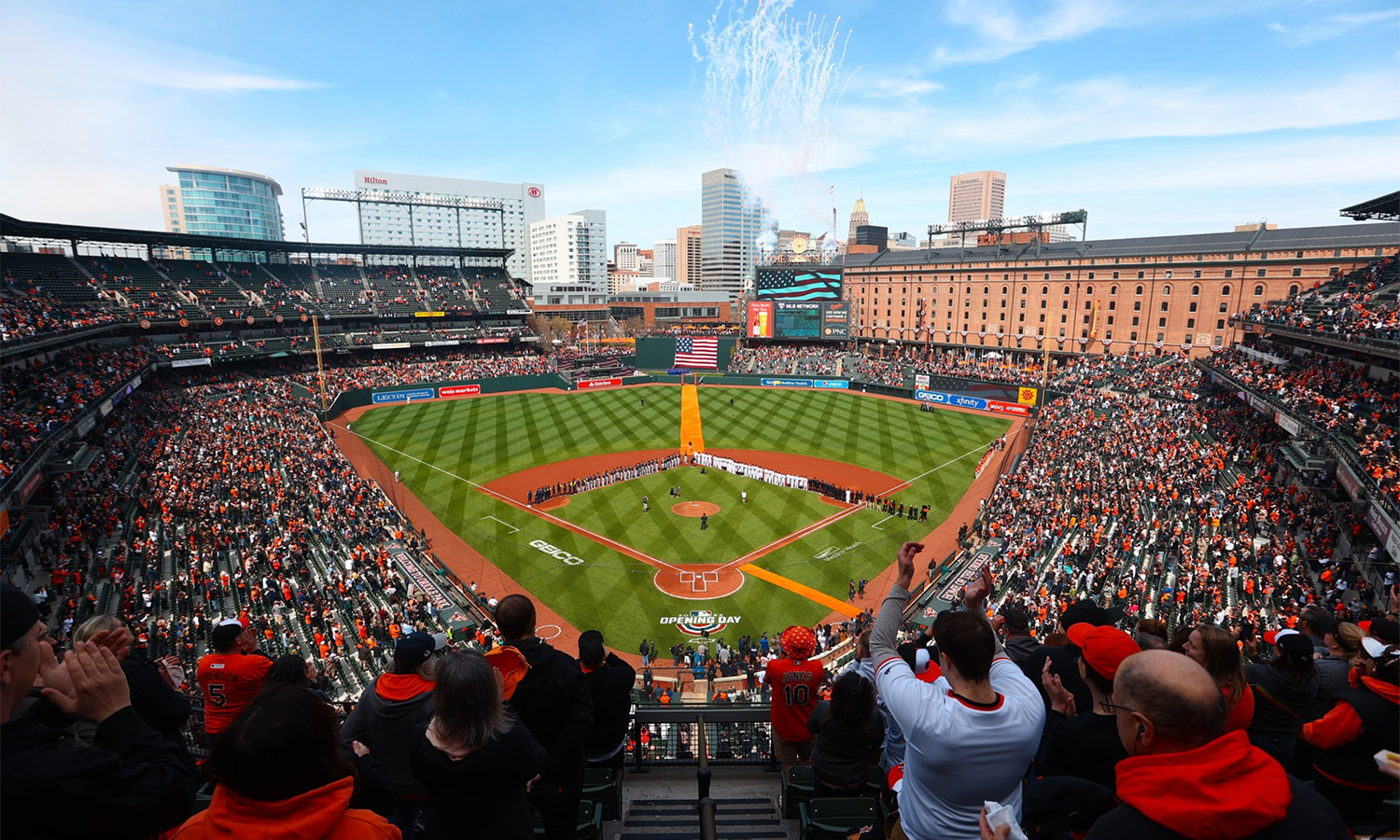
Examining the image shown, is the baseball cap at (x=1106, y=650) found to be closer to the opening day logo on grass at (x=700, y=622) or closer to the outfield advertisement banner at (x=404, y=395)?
the opening day logo on grass at (x=700, y=622)

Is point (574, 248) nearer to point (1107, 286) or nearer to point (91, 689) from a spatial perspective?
point (1107, 286)

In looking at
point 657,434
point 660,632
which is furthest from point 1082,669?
point 657,434

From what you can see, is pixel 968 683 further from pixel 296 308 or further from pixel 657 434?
pixel 296 308

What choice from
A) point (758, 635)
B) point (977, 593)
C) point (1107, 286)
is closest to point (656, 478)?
point (758, 635)

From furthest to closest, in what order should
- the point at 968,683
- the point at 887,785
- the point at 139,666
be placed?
the point at 887,785 < the point at 139,666 < the point at 968,683

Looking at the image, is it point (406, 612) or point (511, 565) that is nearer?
point (406, 612)

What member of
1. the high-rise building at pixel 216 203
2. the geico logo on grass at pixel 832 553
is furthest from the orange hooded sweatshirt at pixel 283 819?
the high-rise building at pixel 216 203
